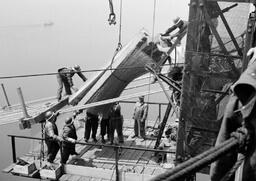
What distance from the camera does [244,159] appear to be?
1952 millimetres

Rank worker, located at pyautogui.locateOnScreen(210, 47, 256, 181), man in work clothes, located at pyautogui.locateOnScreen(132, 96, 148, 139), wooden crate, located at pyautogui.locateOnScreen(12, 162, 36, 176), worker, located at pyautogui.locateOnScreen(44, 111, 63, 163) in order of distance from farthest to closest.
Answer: man in work clothes, located at pyautogui.locateOnScreen(132, 96, 148, 139), worker, located at pyautogui.locateOnScreen(44, 111, 63, 163), wooden crate, located at pyautogui.locateOnScreen(12, 162, 36, 176), worker, located at pyautogui.locateOnScreen(210, 47, 256, 181)

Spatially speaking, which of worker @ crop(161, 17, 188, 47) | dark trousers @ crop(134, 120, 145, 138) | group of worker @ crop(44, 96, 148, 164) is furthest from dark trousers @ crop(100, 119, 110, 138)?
worker @ crop(161, 17, 188, 47)

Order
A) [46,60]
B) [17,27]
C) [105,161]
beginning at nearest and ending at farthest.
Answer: [105,161], [46,60], [17,27]

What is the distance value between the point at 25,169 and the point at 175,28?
5.18 m

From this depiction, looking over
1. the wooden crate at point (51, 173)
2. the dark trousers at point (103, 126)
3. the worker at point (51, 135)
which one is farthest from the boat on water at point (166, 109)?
the dark trousers at point (103, 126)

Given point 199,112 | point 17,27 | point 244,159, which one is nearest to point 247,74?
point 244,159

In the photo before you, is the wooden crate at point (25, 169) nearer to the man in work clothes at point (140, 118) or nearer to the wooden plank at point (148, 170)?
the wooden plank at point (148, 170)

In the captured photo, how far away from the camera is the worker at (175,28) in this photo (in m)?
9.27

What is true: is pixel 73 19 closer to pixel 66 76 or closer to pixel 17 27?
pixel 17 27

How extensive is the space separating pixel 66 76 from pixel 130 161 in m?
3.16

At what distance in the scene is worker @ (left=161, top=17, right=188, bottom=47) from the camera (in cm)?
927

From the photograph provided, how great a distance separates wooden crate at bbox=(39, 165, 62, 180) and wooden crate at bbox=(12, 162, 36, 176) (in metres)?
0.25

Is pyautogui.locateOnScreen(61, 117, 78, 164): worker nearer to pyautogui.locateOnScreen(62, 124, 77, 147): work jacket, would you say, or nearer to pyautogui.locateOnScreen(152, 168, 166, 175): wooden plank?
pyautogui.locateOnScreen(62, 124, 77, 147): work jacket

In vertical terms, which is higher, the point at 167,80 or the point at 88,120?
the point at 167,80
